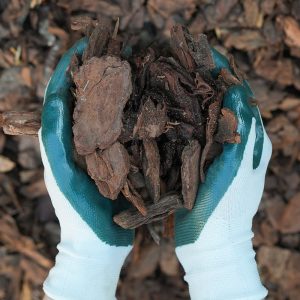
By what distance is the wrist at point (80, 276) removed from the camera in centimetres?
158

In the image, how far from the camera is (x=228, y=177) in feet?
5.00

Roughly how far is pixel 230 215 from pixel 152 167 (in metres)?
0.29

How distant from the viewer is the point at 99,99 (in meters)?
1.40

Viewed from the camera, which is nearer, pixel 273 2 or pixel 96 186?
pixel 96 186

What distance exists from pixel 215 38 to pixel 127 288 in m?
1.03

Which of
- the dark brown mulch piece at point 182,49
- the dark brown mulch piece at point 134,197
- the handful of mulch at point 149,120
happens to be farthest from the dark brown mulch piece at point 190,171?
the dark brown mulch piece at point 182,49

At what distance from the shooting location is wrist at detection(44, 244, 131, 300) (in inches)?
62.1

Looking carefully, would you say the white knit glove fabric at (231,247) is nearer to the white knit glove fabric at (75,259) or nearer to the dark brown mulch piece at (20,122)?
the white knit glove fabric at (75,259)

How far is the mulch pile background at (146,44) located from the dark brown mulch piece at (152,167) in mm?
541

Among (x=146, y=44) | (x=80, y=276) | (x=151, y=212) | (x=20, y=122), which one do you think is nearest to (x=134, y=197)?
(x=151, y=212)

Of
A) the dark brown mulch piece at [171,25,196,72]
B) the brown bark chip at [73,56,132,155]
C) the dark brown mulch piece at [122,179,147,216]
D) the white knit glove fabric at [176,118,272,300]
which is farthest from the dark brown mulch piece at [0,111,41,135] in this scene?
the white knit glove fabric at [176,118,272,300]

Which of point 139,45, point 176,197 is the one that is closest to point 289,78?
point 139,45

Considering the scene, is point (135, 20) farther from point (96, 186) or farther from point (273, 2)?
point (96, 186)

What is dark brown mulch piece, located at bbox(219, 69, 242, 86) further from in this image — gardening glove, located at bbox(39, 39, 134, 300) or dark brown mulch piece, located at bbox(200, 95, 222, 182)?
gardening glove, located at bbox(39, 39, 134, 300)
